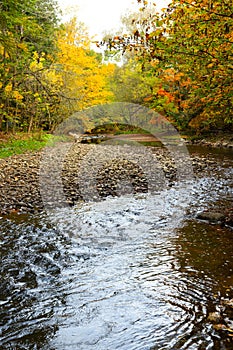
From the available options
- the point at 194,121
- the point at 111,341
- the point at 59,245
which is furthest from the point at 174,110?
the point at 111,341

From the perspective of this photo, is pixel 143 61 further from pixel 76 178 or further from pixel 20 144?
pixel 20 144

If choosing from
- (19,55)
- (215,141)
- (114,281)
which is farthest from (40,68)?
(114,281)

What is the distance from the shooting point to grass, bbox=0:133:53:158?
50.3 feet

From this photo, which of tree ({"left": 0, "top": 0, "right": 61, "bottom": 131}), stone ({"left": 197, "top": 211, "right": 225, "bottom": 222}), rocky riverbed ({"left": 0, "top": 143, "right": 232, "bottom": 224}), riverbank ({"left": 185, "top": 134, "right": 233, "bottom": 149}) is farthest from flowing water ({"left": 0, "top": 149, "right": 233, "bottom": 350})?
riverbank ({"left": 185, "top": 134, "right": 233, "bottom": 149})

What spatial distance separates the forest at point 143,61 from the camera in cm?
574

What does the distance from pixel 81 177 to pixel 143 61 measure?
511cm

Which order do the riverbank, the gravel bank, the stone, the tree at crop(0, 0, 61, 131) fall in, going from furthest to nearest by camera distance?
the riverbank < the tree at crop(0, 0, 61, 131) < the gravel bank < the stone

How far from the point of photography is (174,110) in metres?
28.2

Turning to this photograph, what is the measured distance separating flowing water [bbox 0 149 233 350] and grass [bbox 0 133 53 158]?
931 centimetres

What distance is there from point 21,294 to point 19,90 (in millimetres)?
15677

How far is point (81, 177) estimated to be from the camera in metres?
10.5

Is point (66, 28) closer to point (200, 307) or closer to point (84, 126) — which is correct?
point (84, 126)

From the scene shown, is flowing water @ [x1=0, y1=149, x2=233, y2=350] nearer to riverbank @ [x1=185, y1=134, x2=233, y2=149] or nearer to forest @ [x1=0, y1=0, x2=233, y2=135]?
forest @ [x1=0, y1=0, x2=233, y2=135]

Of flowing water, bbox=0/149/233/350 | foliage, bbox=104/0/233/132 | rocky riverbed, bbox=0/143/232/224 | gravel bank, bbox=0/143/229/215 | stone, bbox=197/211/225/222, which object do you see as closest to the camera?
flowing water, bbox=0/149/233/350
